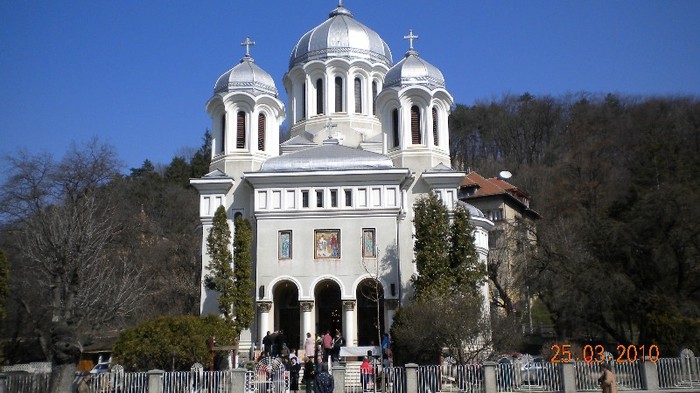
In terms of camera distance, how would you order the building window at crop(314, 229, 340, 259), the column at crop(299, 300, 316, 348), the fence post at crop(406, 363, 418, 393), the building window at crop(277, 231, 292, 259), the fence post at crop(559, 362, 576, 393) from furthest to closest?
the building window at crop(277, 231, 292, 259), the building window at crop(314, 229, 340, 259), the column at crop(299, 300, 316, 348), the fence post at crop(559, 362, 576, 393), the fence post at crop(406, 363, 418, 393)

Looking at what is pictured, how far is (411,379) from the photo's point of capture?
20.9 m

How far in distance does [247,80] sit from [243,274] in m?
10.0

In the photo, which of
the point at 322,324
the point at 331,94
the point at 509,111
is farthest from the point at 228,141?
the point at 509,111

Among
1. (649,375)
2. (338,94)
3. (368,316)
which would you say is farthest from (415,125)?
(649,375)

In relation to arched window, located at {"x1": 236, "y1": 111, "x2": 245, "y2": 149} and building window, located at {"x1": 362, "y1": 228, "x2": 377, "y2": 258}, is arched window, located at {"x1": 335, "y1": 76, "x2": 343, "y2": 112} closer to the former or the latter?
arched window, located at {"x1": 236, "y1": 111, "x2": 245, "y2": 149}

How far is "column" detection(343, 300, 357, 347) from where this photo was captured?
1259 inches

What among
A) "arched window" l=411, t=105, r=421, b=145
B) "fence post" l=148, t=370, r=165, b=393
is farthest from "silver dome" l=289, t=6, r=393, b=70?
"fence post" l=148, t=370, r=165, b=393

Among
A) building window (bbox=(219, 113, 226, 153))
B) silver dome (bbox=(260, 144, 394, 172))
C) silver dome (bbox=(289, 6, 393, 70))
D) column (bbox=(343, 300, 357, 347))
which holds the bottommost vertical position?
column (bbox=(343, 300, 357, 347))

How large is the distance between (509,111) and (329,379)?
6633 cm

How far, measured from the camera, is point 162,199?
6175cm

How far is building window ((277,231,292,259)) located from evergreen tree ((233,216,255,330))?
1.45m

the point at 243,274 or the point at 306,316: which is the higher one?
the point at 243,274

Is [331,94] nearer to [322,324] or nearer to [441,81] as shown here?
[441,81]

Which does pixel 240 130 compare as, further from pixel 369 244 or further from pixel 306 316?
pixel 306 316
